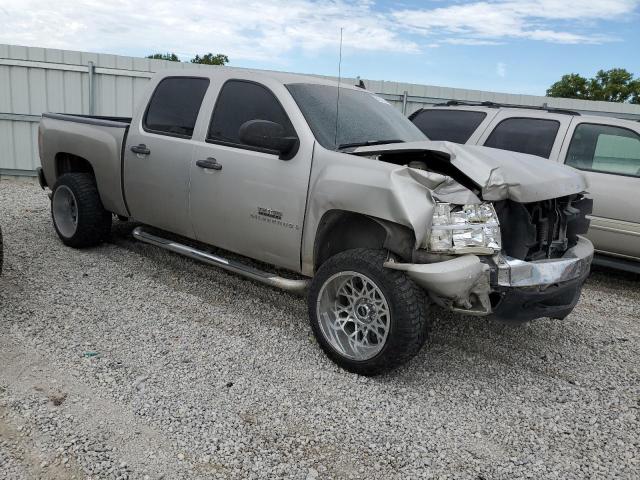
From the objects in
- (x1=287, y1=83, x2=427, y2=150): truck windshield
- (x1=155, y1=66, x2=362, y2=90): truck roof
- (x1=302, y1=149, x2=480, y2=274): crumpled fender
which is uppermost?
(x1=155, y1=66, x2=362, y2=90): truck roof

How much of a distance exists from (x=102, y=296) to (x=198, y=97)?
6.21 ft

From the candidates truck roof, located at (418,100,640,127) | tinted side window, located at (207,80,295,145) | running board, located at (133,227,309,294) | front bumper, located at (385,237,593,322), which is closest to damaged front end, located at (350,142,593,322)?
front bumper, located at (385,237,593,322)

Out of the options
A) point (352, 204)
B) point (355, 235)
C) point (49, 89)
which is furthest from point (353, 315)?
point (49, 89)

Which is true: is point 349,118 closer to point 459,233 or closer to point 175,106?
point 459,233

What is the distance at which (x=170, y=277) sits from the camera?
17.4 ft

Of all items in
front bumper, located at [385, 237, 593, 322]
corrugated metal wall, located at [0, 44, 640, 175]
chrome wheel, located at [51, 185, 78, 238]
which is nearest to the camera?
front bumper, located at [385, 237, 593, 322]

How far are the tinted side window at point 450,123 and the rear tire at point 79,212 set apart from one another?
3.73m

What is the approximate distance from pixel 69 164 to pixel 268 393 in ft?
13.3

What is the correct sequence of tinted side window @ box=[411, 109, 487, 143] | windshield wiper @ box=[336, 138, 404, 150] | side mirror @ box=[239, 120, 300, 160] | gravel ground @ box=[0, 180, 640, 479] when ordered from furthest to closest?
tinted side window @ box=[411, 109, 487, 143], windshield wiper @ box=[336, 138, 404, 150], side mirror @ box=[239, 120, 300, 160], gravel ground @ box=[0, 180, 640, 479]

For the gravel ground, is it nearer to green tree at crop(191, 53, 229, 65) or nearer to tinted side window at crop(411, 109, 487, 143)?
tinted side window at crop(411, 109, 487, 143)

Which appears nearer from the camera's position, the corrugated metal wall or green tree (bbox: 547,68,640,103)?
the corrugated metal wall

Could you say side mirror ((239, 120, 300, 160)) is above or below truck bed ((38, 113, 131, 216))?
above

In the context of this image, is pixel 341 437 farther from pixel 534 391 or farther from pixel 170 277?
pixel 170 277

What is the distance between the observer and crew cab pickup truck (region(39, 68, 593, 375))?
3.27 metres
